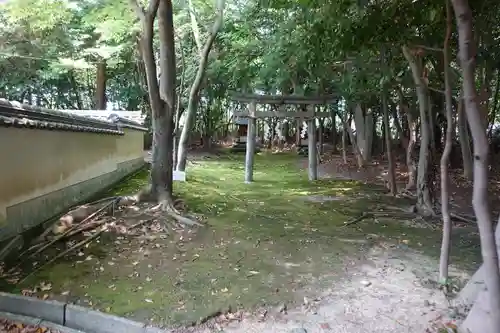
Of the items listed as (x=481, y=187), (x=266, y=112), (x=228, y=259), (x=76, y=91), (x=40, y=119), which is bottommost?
(x=228, y=259)

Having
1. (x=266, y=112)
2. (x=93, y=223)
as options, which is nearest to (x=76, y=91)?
(x=266, y=112)

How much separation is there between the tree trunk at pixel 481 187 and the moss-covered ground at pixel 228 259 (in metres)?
1.71

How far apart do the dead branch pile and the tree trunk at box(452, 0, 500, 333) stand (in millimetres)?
4134

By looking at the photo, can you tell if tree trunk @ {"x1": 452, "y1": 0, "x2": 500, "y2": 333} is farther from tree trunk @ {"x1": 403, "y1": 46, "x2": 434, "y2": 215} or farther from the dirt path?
tree trunk @ {"x1": 403, "y1": 46, "x2": 434, "y2": 215}

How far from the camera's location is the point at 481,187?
2920mm

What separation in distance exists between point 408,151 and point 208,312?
9357 mm

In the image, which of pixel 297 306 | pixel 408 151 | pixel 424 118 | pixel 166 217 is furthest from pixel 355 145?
pixel 297 306

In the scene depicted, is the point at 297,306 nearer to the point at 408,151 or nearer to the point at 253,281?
the point at 253,281

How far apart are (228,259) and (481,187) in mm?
3170

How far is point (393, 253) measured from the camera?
564cm

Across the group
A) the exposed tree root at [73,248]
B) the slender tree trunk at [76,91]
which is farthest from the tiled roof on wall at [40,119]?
the slender tree trunk at [76,91]

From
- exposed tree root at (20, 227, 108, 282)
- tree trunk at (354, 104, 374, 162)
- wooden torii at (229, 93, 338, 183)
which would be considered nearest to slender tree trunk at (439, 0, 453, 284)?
exposed tree root at (20, 227, 108, 282)

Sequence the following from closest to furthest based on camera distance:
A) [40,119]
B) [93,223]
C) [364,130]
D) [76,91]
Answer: [40,119] < [93,223] < [364,130] < [76,91]

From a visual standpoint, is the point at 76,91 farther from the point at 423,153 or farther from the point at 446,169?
the point at 446,169
